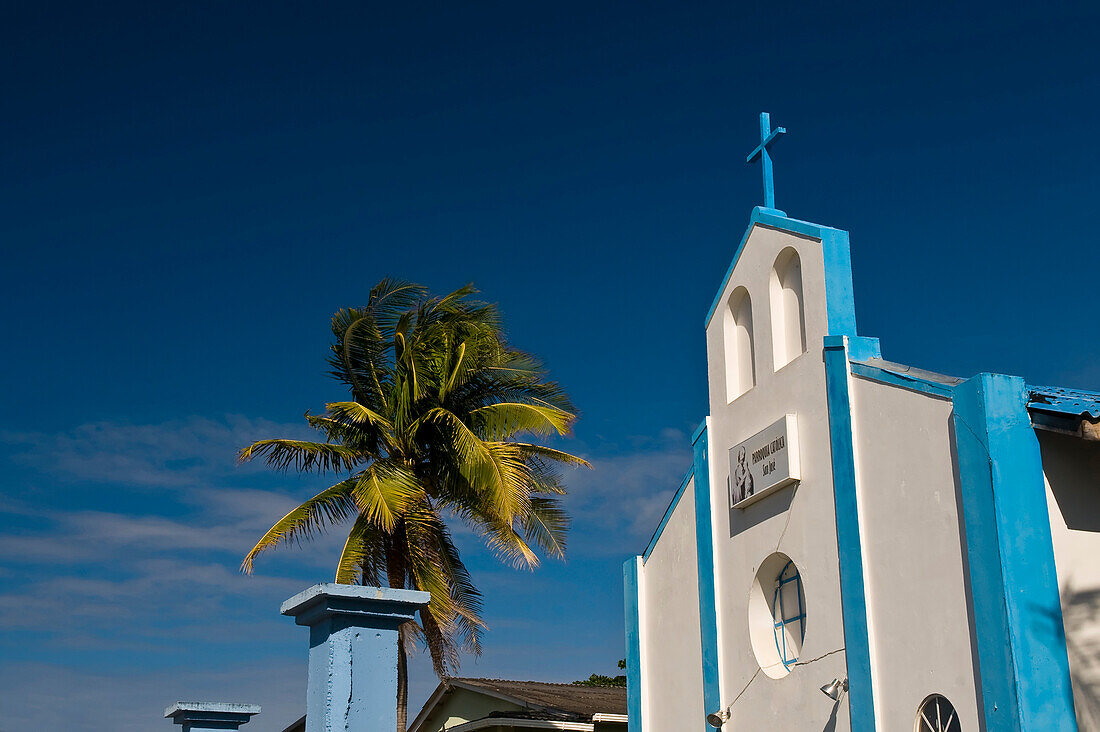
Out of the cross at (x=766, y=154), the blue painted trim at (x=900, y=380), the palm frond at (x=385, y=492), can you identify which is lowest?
the blue painted trim at (x=900, y=380)

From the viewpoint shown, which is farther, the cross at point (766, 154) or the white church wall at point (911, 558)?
the cross at point (766, 154)

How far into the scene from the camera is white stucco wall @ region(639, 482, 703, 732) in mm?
12883

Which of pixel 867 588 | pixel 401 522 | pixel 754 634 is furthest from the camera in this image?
pixel 401 522

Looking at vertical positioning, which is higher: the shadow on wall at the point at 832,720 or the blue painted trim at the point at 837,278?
the blue painted trim at the point at 837,278

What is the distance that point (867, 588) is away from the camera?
32.1 feet

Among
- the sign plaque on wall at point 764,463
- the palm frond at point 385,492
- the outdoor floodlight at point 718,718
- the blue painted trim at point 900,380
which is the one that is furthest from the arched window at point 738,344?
the palm frond at point 385,492

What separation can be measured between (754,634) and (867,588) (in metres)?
2.23

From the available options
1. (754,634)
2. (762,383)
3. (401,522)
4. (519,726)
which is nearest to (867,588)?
(754,634)

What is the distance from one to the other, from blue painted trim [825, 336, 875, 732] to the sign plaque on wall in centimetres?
61

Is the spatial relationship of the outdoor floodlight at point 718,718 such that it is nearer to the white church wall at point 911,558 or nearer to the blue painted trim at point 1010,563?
the white church wall at point 911,558

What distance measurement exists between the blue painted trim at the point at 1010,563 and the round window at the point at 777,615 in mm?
2933

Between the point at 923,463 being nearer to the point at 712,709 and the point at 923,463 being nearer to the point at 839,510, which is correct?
the point at 839,510

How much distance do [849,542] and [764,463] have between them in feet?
5.99

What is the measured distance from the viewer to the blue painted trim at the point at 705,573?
40.3ft
